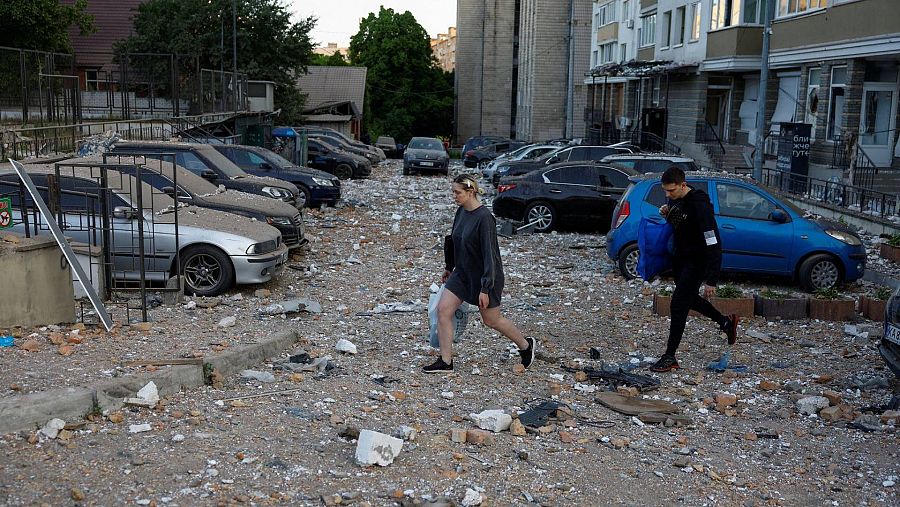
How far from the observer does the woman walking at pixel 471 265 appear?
7.34 metres

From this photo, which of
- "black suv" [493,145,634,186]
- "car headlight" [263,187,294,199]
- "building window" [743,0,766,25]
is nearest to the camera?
Answer: "car headlight" [263,187,294,199]

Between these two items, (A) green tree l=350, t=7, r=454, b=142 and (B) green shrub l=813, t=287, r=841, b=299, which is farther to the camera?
(A) green tree l=350, t=7, r=454, b=142

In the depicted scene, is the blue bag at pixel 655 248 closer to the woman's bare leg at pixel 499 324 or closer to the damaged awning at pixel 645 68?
the woman's bare leg at pixel 499 324

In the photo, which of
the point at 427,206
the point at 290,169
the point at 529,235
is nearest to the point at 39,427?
the point at 529,235

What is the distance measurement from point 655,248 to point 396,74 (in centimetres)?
7821

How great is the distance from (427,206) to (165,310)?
47.0ft

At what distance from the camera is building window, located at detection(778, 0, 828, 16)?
25.2m

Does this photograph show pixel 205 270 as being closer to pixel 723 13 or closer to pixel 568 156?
pixel 568 156

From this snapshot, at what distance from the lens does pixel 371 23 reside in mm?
84812

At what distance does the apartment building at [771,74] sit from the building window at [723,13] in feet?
0.12

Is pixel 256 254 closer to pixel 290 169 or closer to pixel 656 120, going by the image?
pixel 290 169

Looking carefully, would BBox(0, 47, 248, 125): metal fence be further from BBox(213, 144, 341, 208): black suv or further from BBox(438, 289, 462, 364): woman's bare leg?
BBox(438, 289, 462, 364): woman's bare leg

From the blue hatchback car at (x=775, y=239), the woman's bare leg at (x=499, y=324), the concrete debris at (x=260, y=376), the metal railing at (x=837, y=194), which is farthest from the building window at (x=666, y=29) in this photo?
the concrete debris at (x=260, y=376)

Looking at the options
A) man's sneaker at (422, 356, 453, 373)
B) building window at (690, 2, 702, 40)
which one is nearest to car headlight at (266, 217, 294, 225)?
man's sneaker at (422, 356, 453, 373)
